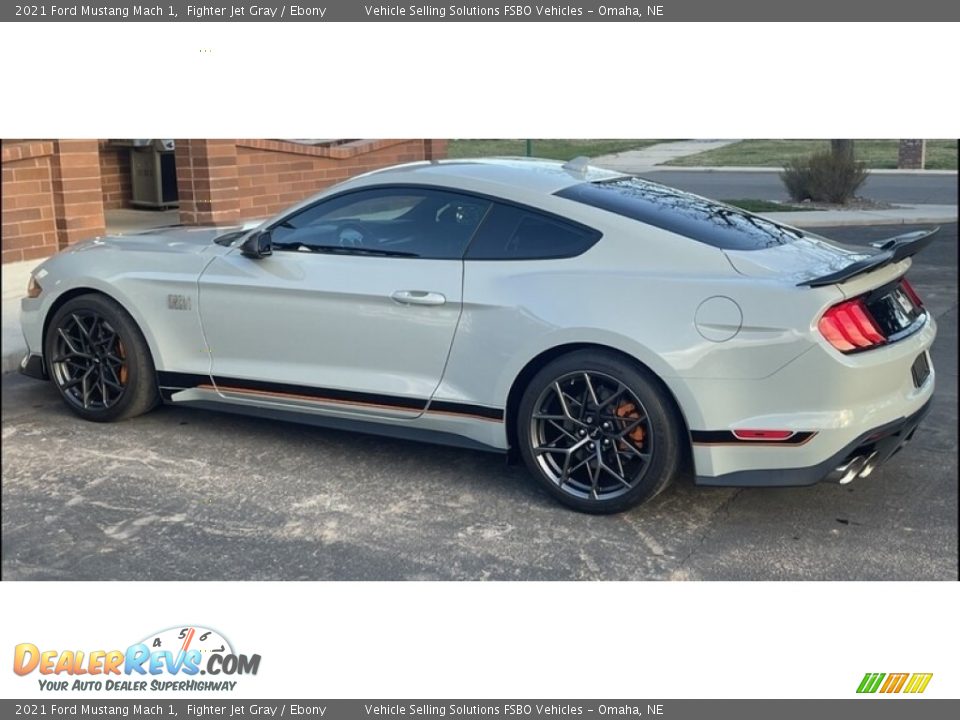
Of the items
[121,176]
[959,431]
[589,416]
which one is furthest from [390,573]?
[121,176]

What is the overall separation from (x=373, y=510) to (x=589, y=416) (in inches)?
42.9

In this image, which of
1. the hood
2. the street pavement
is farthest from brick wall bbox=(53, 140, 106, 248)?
the hood

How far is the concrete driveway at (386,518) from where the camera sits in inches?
174

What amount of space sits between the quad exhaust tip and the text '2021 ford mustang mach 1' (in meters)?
0.01

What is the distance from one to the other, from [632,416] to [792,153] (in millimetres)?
10089

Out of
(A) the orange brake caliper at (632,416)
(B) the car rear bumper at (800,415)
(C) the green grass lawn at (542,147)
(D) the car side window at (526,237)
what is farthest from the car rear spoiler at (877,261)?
(C) the green grass lawn at (542,147)

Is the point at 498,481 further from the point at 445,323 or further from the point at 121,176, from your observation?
the point at 121,176

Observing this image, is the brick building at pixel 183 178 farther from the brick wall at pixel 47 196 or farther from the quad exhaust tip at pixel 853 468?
the quad exhaust tip at pixel 853 468

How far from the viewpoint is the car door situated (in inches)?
203

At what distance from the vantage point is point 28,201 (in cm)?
1082

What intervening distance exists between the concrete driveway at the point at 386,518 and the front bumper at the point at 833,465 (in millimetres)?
274

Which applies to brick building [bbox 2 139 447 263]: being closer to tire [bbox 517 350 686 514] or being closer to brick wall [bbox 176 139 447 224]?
brick wall [bbox 176 139 447 224]

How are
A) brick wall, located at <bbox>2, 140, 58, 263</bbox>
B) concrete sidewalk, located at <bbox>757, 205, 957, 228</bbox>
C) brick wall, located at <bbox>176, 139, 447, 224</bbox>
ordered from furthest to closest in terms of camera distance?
concrete sidewalk, located at <bbox>757, 205, 957, 228</bbox>, brick wall, located at <bbox>176, 139, 447, 224</bbox>, brick wall, located at <bbox>2, 140, 58, 263</bbox>

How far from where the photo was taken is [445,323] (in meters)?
5.07
